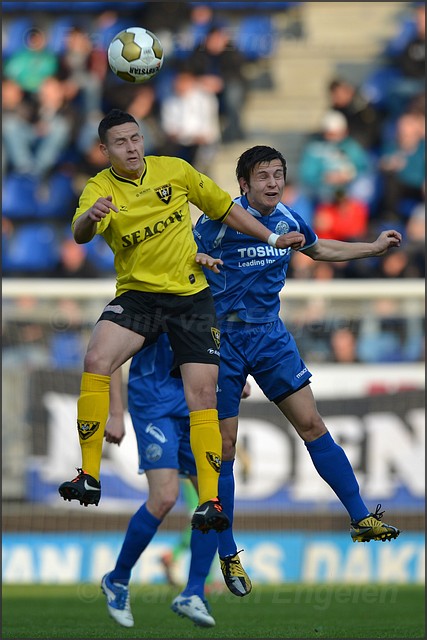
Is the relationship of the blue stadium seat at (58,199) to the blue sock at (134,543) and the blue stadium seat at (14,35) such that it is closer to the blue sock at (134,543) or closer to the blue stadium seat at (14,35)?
the blue stadium seat at (14,35)

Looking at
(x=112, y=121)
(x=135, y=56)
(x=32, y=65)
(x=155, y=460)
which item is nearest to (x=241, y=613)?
(x=155, y=460)

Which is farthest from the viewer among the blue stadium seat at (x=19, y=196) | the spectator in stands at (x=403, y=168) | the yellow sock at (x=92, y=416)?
the blue stadium seat at (x=19, y=196)

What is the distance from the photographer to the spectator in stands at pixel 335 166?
647 inches

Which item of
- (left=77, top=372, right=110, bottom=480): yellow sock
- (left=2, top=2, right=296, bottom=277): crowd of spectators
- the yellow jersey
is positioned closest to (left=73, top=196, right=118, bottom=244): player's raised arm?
the yellow jersey

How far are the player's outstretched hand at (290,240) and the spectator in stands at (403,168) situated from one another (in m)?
9.10

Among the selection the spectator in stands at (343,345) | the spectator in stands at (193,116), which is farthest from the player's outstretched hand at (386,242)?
the spectator in stands at (193,116)

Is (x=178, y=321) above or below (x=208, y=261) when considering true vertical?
below

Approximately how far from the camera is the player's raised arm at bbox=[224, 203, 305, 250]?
7418mm

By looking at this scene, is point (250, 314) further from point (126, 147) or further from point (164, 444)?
point (164, 444)

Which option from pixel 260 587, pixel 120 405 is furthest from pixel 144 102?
pixel 120 405

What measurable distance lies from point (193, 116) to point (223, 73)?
2.94ft

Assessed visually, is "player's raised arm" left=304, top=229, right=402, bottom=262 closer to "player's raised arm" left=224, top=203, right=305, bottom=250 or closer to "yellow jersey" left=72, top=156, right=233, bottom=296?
"player's raised arm" left=224, top=203, right=305, bottom=250

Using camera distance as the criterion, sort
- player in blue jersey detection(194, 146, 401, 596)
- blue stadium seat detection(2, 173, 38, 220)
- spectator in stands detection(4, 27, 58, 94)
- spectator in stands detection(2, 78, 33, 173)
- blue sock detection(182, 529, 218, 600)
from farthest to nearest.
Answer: spectator in stands detection(4, 27, 58, 94)
spectator in stands detection(2, 78, 33, 173)
blue stadium seat detection(2, 173, 38, 220)
blue sock detection(182, 529, 218, 600)
player in blue jersey detection(194, 146, 401, 596)

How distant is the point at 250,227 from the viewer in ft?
24.8
